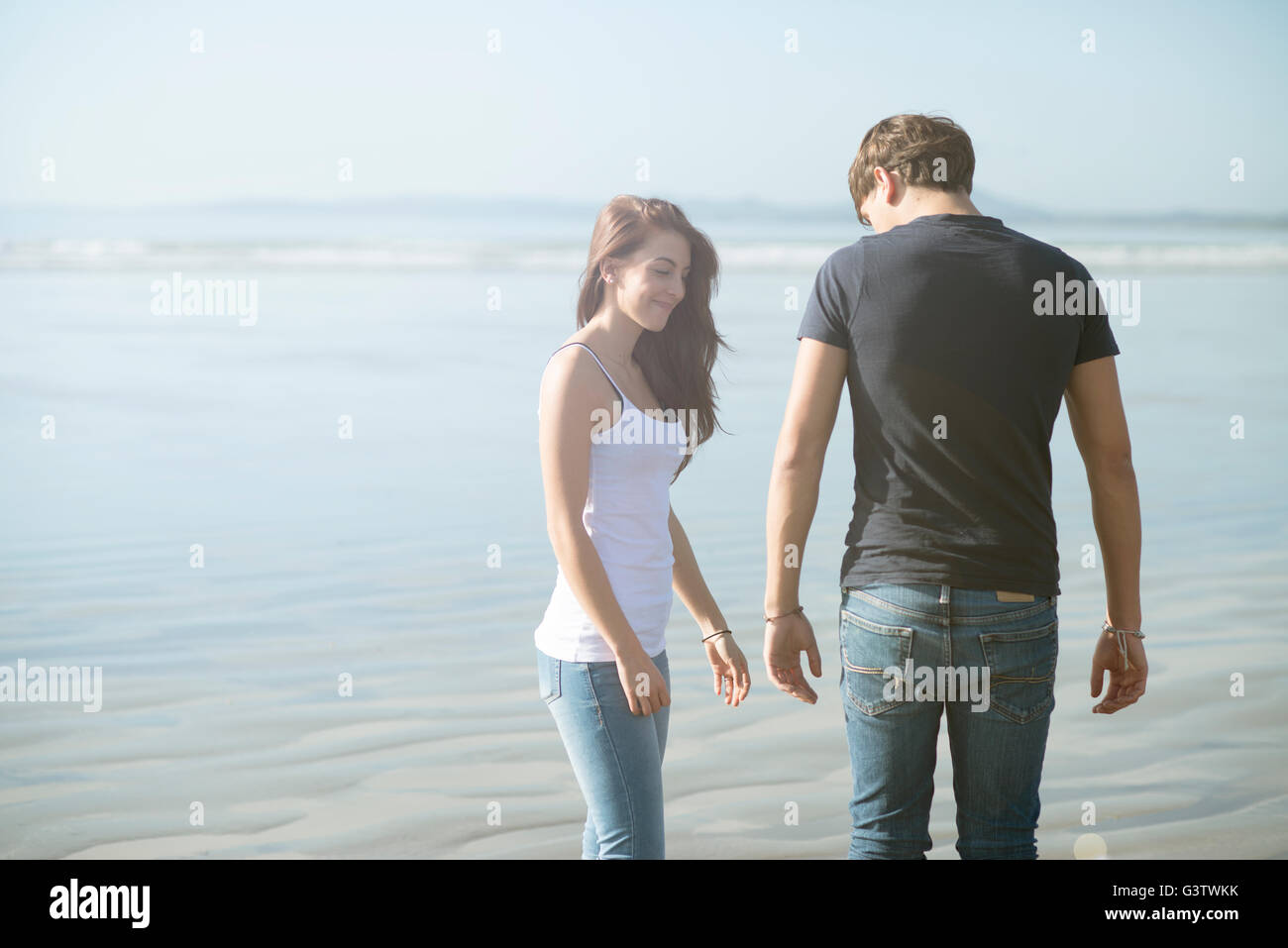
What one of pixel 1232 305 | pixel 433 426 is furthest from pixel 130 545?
pixel 1232 305

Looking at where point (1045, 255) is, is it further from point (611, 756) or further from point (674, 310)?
point (611, 756)

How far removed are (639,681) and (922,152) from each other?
44.5 inches

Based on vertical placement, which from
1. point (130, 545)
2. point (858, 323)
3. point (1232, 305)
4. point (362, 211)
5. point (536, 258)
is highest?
point (362, 211)

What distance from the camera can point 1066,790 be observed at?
3709 millimetres

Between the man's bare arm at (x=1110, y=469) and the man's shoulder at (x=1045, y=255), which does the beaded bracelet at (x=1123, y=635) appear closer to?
the man's bare arm at (x=1110, y=469)

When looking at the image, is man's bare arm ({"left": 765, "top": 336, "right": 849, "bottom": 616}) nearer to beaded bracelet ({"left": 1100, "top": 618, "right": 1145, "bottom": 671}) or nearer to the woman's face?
the woman's face

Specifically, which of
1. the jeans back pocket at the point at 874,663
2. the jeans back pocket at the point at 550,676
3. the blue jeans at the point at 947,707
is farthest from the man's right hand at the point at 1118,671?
the jeans back pocket at the point at 550,676

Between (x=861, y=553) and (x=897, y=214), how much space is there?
66cm

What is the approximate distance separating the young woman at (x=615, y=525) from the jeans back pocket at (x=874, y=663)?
360 millimetres

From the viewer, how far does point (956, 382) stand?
86.6 inches

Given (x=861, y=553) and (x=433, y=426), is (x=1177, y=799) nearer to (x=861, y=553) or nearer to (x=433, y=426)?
(x=861, y=553)

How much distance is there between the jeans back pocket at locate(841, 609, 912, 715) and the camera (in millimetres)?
2225

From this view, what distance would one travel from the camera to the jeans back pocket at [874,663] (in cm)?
222

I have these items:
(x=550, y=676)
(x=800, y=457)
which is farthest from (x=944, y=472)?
(x=550, y=676)
